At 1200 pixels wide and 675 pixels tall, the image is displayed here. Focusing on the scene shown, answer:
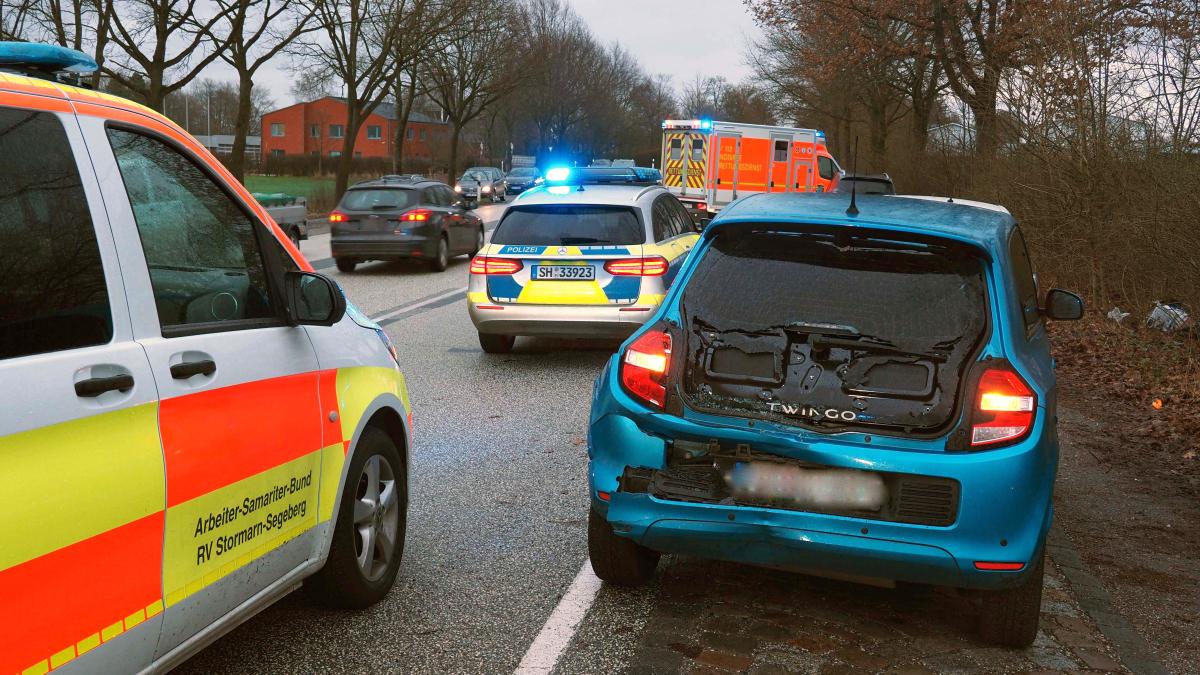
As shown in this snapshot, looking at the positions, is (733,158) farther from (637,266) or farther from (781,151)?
(637,266)

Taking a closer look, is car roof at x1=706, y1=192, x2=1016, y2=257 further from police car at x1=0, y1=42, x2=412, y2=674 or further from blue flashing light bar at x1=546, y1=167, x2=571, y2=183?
blue flashing light bar at x1=546, y1=167, x2=571, y2=183

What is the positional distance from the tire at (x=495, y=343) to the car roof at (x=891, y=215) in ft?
19.6

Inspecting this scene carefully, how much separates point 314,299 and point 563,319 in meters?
6.25

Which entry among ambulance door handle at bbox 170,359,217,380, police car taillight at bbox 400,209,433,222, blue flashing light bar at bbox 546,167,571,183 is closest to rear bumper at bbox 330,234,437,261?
police car taillight at bbox 400,209,433,222

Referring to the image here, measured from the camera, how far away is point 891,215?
438 cm

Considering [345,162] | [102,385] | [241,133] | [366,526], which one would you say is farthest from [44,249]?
[345,162]

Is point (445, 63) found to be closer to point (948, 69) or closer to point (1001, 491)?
point (948, 69)

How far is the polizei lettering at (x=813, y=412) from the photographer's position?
388 cm

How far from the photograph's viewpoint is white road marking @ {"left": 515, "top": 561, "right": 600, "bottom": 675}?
3.82m

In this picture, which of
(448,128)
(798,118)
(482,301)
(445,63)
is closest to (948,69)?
(482,301)

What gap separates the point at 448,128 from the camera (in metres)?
118

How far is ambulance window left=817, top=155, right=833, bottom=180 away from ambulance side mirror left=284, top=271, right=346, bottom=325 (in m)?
28.1

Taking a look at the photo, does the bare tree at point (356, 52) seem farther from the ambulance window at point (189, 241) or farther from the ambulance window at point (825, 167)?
the ambulance window at point (189, 241)

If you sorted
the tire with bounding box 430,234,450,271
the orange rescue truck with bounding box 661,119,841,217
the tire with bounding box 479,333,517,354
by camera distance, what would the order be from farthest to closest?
the orange rescue truck with bounding box 661,119,841,217, the tire with bounding box 430,234,450,271, the tire with bounding box 479,333,517,354
